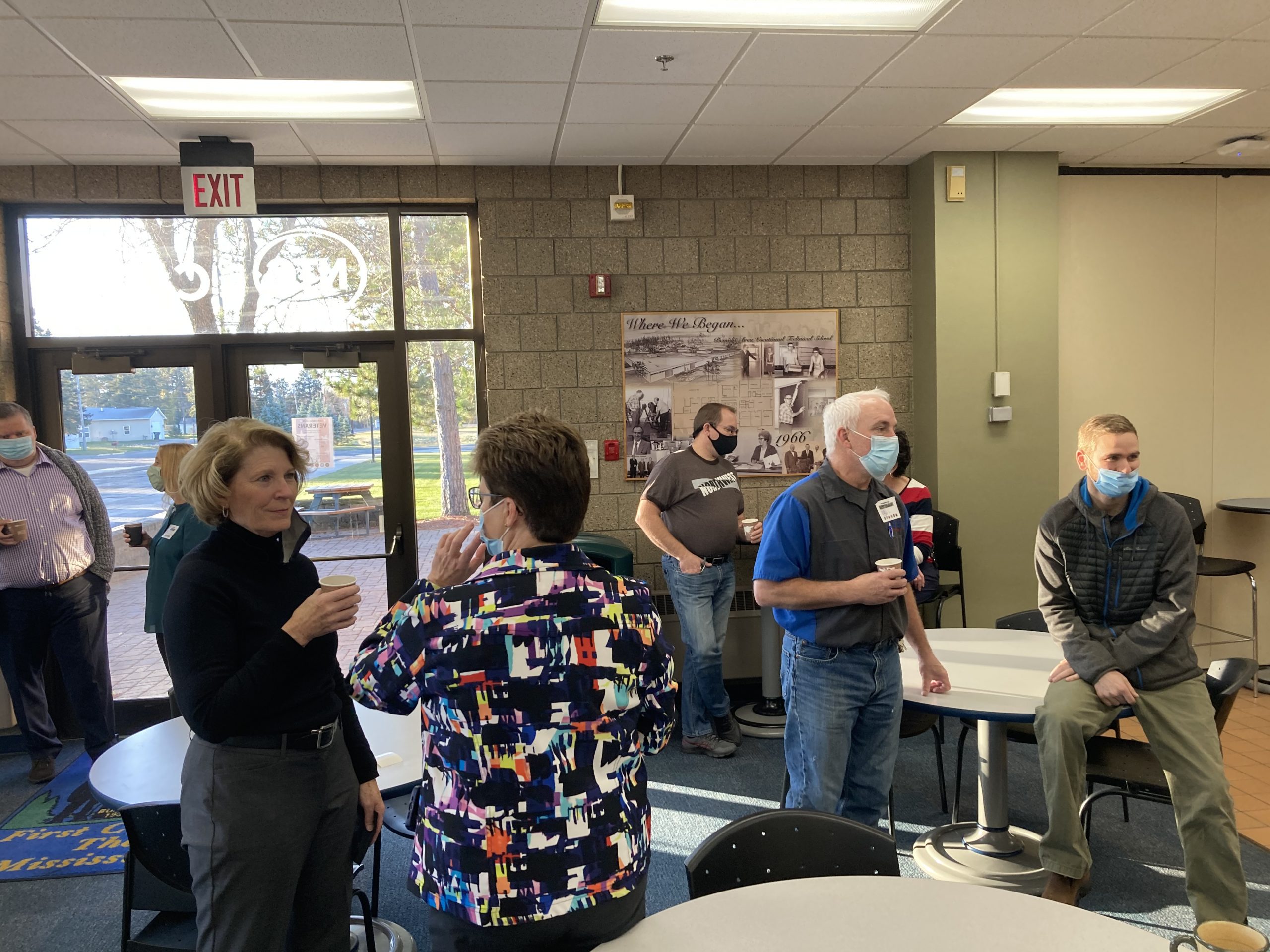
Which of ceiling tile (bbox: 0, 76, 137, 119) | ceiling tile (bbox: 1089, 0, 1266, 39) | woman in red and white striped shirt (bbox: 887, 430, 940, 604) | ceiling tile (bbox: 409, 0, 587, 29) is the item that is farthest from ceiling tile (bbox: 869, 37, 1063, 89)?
ceiling tile (bbox: 0, 76, 137, 119)

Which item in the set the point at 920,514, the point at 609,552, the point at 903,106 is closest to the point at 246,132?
the point at 609,552

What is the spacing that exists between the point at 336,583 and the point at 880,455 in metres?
1.64

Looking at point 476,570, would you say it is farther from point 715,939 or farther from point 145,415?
point 145,415

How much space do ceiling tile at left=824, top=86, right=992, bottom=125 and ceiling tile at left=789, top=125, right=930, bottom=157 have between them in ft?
0.24

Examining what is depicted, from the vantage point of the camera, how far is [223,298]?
16.1 ft

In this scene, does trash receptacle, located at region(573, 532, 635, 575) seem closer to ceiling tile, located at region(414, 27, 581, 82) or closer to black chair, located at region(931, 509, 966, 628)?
black chair, located at region(931, 509, 966, 628)

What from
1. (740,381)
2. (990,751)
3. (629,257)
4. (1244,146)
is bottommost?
(990,751)

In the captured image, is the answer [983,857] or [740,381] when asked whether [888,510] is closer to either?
[983,857]

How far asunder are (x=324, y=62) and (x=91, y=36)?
0.78 metres

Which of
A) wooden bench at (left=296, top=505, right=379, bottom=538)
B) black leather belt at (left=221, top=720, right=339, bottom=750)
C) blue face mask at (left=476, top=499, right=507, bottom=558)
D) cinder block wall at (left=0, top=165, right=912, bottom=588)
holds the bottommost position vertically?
black leather belt at (left=221, top=720, right=339, bottom=750)

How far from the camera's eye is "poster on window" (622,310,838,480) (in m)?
5.08

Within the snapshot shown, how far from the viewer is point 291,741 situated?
175cm

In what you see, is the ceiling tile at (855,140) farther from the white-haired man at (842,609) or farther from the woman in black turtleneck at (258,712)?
the woman in black turtleneck at (258,712)

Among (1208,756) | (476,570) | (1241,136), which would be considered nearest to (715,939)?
(476,570)
